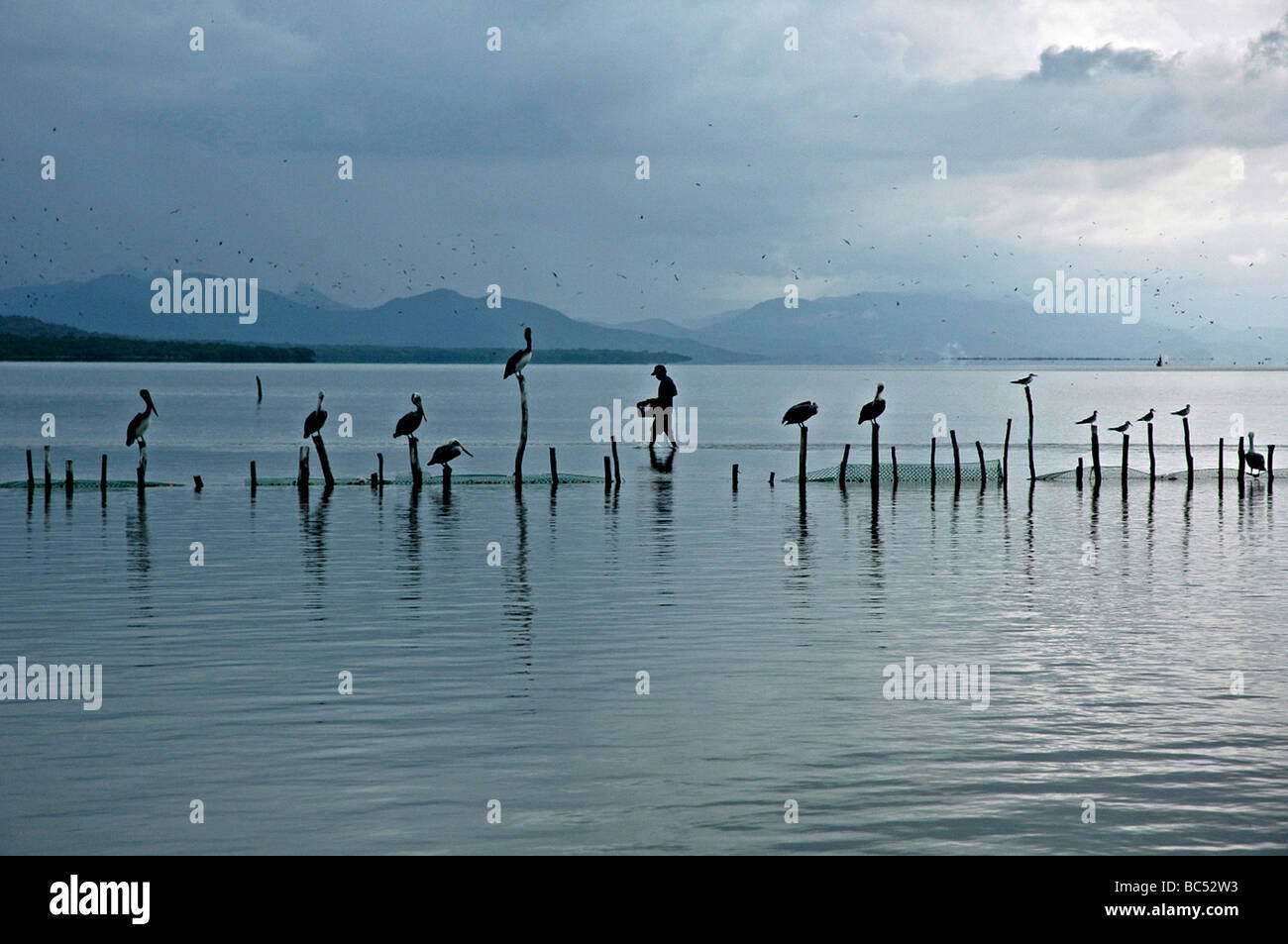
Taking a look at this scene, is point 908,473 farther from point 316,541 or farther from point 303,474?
point 316,541

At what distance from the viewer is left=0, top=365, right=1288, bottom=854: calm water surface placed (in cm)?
1170

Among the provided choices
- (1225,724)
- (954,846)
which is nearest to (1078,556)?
(1225,724)

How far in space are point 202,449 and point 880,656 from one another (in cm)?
6009

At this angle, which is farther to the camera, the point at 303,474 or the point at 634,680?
the point at 303,474

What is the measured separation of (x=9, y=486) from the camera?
4578 centimetres

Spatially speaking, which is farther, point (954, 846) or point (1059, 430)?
point (1059, 430)

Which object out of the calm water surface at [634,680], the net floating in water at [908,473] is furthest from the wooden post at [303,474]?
the net floating in water at [908,473]

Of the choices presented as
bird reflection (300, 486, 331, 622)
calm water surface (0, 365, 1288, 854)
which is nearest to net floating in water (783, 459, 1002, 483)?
calm water surface (0, 365, 1288, 854)

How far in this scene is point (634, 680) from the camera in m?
17.2

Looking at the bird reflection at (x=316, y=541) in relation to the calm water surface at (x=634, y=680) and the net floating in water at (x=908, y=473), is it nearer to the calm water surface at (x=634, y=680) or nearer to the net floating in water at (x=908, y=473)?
the calm water surface at (x=634, y=680)

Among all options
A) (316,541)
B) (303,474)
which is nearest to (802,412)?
(303,474)

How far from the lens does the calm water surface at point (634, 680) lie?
461 inches

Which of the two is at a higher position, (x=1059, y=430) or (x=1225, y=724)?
(x=1059, y=430)
